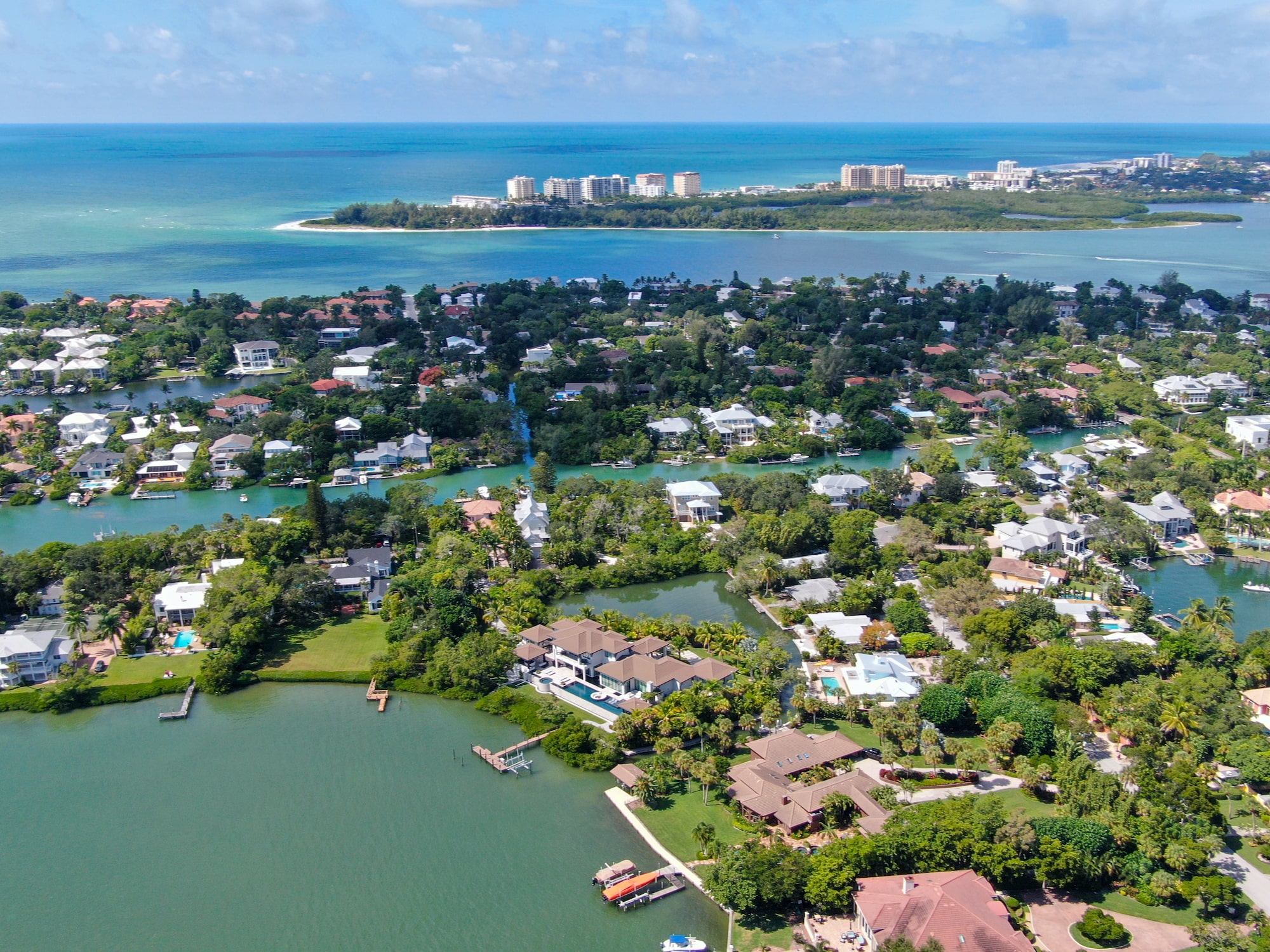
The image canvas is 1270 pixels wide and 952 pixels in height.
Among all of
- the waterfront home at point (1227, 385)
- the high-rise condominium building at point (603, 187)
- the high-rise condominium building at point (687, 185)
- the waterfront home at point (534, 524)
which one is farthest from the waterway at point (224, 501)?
the high-rise condominium building at point (687, 185)

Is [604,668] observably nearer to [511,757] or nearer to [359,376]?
[511,757]

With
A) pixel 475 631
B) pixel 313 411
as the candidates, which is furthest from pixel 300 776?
pixel 313 411

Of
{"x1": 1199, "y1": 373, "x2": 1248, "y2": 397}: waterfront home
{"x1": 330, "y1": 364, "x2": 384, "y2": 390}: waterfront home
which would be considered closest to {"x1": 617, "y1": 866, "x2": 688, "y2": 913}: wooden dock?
{"x1": 330, "y1": 364, "x2": 384, "y2": 390}: waterfront home

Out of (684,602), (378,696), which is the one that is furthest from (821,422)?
(378,696)

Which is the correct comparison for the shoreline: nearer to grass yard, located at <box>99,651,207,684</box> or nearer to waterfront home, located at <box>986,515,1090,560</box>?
waterfront home, located at <box>986,515,1090,560</box>

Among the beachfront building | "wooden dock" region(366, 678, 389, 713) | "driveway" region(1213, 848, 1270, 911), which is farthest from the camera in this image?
"wooden dock" region(366, 678, 389, 713)
